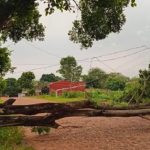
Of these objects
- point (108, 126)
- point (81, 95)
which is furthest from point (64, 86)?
point (108, 126)

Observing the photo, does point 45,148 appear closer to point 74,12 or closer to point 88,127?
point 74,12

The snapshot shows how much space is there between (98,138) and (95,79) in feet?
263

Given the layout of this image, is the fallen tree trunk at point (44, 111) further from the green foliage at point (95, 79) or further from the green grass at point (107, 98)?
the green foliage at point (95, 79)

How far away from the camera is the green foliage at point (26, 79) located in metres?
85.8

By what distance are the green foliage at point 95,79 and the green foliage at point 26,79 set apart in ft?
37.2

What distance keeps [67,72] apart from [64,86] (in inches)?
572

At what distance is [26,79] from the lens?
89375 mm

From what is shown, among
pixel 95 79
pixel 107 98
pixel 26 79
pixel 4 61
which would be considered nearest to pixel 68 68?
pixel 95 79

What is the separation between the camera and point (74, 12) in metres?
13.2

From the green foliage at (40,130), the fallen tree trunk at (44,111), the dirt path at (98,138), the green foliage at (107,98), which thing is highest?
the green foliage at (107,98)

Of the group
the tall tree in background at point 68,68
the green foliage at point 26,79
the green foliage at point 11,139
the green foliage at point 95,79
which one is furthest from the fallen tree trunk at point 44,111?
the tall tree in background at point 68,68

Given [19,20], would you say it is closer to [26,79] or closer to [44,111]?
[44,111]

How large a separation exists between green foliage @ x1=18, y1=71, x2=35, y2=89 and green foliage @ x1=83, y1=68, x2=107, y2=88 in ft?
37.2

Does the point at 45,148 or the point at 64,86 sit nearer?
the point at 45,148
